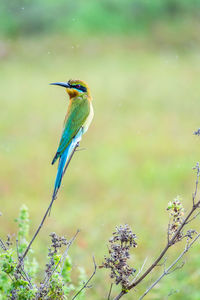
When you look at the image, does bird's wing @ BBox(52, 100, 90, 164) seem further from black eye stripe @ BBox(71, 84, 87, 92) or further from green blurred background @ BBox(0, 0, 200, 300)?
green blurred background @ BBox(0, 0, 200, 300)

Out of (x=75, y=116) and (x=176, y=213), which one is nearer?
(x=176, y=213)

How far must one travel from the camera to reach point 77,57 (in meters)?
17.2

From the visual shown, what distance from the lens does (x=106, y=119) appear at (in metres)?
10.8

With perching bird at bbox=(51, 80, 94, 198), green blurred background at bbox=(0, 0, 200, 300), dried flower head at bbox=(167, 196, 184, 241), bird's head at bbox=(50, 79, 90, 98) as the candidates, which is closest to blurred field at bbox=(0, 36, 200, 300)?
green blurred background at bbox=(0, 0, 200, 300)

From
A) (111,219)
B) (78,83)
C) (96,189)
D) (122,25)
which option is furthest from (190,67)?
(78,83)

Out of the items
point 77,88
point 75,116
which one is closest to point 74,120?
point 75,116

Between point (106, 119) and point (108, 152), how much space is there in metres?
2.16

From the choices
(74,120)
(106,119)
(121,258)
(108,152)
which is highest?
(106,119)

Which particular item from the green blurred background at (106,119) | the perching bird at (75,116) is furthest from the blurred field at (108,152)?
the perching bird at (75,116)

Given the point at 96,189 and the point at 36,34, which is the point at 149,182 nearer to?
the point at 96,189

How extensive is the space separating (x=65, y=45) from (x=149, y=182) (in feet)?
36.8

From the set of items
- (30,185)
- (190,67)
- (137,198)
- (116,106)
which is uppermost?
(190,67)

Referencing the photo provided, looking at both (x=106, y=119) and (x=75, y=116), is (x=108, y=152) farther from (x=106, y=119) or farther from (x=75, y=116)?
(x=75, y=116)

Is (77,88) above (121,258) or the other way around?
above
